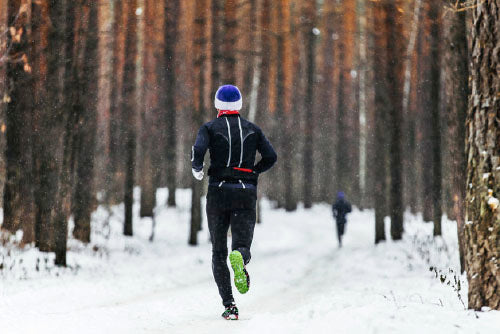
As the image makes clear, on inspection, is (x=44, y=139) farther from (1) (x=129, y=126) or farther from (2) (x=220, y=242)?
(2) (x=220, y=242)

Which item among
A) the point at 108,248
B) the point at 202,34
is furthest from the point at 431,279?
the point at 202,34

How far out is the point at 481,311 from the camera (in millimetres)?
5020

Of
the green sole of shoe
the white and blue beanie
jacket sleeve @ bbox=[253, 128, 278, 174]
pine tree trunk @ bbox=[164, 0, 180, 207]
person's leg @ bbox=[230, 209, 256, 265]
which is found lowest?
the green sole of shoe

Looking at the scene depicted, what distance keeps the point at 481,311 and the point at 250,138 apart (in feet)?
8.99

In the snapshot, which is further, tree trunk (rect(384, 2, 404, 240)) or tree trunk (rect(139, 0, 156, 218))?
tree trunk (rect(139, 0, 156, 218))

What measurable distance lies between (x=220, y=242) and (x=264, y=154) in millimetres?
1073

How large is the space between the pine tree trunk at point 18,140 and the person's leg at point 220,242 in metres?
8.27

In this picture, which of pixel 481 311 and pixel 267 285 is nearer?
pixel 481 311

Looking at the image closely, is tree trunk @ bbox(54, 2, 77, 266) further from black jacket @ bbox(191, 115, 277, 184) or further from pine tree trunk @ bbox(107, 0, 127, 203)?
black jacket @ bbox(191, 115, 277, 184)

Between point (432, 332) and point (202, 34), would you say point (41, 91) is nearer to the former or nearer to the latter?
point (202, 34)

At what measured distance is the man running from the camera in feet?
19.5

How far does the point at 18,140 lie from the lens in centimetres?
1293

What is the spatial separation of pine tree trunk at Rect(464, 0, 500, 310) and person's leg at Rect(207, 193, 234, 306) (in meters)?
2.36

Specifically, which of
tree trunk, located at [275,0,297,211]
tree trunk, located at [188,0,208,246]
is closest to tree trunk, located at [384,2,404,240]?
tree trunk, located at [188,0,208,246]
